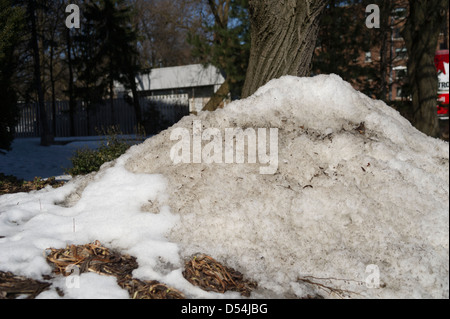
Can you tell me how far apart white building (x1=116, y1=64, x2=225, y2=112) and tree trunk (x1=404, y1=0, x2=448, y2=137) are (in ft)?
47.8

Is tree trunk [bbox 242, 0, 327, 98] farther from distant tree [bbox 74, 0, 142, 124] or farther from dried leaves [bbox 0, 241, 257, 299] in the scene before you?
distant tree [bbox 74, 0, 142, 124]

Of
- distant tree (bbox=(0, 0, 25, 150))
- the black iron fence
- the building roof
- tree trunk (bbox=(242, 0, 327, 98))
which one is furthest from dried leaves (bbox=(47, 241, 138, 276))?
the building roof

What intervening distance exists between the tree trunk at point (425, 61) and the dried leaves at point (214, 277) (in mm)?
7315

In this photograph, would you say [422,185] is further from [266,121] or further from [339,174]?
[266,121]

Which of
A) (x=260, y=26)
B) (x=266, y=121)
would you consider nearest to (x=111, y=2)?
(x=260, y=26)

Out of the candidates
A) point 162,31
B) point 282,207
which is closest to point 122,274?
point 282,207

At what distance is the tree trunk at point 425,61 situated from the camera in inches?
337

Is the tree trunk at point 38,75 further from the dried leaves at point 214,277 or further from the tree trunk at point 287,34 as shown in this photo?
the dried leaves at point 214,277

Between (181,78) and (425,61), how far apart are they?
16743 mm

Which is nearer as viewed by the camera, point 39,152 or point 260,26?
point 260,26

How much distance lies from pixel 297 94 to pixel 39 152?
34.5ft

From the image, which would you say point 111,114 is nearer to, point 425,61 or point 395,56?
point 395,56

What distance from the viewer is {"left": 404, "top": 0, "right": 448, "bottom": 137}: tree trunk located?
8.55 metres

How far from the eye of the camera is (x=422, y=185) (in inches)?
122
